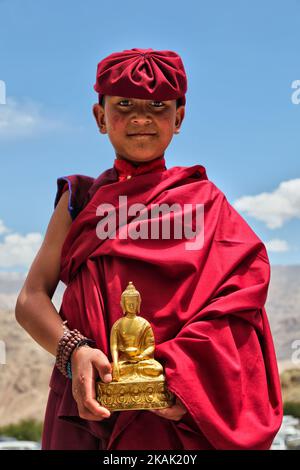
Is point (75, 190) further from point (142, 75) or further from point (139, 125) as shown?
point (142, 75)

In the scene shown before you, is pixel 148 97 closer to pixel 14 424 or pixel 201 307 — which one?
pixel 201 307

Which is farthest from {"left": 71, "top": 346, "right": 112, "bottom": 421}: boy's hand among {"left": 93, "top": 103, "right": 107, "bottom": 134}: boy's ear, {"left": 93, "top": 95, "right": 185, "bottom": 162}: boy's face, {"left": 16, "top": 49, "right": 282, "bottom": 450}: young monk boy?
{"left": 93, "top": 103, "right": 107, "bottom": 134}: boy's ear

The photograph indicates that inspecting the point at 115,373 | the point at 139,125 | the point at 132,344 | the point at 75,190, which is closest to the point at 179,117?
the point at 139,125

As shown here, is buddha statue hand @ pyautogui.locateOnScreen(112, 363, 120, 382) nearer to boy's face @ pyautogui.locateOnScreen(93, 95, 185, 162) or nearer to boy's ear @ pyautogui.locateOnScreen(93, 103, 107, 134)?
boy's face @ pyautogui.locateOnScreen(93, 95, 185, 162)

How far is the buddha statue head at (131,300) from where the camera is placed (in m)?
2.45

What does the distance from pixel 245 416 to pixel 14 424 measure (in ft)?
68.0

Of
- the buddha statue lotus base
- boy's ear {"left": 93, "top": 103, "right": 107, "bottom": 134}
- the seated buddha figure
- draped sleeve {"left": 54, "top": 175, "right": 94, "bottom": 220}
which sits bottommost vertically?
the buddha statue lotus base

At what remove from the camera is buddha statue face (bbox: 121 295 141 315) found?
2.45 metres

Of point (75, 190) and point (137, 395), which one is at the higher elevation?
point (75, 190)

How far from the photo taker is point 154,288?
2578 mm

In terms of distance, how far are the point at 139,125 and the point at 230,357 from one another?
90 cm

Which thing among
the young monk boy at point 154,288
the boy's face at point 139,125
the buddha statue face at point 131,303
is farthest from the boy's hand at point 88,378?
the boy's face at point 139,125

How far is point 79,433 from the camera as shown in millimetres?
2654

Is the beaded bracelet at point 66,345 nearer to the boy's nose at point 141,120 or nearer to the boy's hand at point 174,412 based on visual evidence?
the boy's hand at point 174,412
